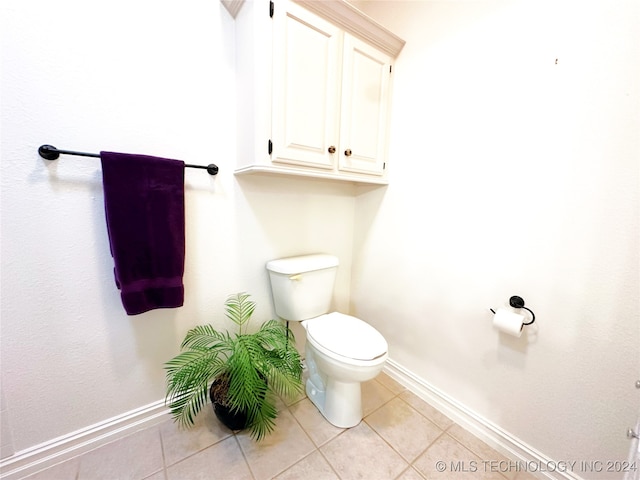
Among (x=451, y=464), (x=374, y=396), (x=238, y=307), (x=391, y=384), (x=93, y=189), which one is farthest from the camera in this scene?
(x=391, y=384)

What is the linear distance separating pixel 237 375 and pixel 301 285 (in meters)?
0.53

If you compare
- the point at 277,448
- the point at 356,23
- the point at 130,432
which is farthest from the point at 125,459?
the point at 356,23

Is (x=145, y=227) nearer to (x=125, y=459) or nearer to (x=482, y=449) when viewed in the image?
(x=125, y=459)

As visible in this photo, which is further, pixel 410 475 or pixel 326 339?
pixel 326 339

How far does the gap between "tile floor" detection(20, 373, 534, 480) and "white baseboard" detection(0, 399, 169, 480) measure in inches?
1.1

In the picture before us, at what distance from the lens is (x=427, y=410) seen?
55.0 inches

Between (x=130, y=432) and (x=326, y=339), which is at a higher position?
(x=326, y=339)

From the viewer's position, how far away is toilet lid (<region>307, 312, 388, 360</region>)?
3.68 ft

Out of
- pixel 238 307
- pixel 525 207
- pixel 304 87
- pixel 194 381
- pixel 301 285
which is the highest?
pixel 304 87

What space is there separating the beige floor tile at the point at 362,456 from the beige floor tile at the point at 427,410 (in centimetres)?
32

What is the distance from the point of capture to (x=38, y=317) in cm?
95

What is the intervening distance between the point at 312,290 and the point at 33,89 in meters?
1.35

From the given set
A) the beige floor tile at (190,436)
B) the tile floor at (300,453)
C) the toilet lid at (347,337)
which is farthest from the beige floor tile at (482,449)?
the beige floor tile at (190,436)

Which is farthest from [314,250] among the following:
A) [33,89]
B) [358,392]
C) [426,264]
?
[33,89]
